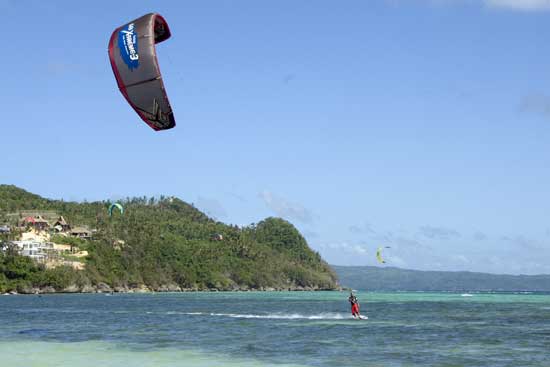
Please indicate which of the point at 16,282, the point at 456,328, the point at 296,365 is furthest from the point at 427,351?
the point at 16,282

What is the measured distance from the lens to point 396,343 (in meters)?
39.4

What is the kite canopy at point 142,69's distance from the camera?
77.2 ft

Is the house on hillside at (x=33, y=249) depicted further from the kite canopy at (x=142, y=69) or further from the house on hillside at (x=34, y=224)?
the kite canopy at (x=142, y=69)

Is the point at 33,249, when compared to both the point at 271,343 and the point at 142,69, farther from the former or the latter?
the point at 142,69

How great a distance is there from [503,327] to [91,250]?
14990cm

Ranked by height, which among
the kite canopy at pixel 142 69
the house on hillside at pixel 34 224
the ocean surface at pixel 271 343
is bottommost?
the ocean surface at pixel 271 343

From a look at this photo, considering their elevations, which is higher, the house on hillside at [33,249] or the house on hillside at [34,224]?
the house on hillside at [34,224]

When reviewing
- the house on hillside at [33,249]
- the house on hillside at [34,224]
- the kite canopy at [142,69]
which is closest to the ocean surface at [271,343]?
the kite canopy at [142,69]

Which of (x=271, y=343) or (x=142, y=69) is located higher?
(x=142, y=69)

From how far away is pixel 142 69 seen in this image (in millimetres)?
23625

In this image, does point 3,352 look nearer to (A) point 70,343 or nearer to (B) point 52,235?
(A) point 70,343

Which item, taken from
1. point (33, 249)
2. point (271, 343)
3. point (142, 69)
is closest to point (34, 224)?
point (33, 249)

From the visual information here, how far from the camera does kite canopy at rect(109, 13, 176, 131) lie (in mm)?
23516

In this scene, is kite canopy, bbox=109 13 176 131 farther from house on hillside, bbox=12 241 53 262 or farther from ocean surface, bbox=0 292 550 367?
house on hillside, bbox=12 241 53 262
